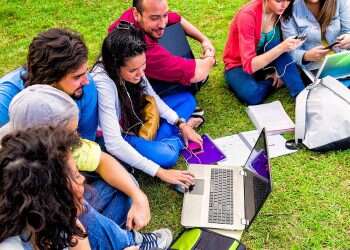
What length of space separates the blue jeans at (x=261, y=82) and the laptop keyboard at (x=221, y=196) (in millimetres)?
971

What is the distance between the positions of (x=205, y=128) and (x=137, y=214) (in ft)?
4.02

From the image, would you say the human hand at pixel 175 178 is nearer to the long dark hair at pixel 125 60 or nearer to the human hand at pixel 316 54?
the long dark hair at pixel 125 60

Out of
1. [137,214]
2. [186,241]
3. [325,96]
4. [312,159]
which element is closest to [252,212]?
[186,241]

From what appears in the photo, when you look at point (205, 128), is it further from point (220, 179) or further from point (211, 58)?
point (220, 179)

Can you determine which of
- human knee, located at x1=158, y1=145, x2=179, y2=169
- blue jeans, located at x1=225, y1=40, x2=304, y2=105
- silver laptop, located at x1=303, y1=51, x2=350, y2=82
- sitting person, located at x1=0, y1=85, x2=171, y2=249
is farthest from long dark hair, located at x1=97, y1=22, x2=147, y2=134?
silver laptop, located at x1=303, y1=51, x2=350, y2=82

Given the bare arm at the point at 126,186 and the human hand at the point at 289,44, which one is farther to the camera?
the human hand at the point at 289,44

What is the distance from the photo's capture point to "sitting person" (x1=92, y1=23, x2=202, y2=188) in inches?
104

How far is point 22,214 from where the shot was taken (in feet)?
4.88

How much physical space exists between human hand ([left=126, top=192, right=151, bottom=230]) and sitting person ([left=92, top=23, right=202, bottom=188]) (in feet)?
0.98

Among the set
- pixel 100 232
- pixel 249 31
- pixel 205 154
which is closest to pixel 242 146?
pixel 205 154

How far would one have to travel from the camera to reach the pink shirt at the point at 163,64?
10.2 feet

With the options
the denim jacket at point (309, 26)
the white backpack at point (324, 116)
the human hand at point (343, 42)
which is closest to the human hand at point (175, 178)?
the white backpack at point (324, 116)

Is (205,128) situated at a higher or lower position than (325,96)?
lower

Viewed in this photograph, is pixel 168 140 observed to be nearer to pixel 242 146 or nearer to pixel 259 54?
pixel 242 146
